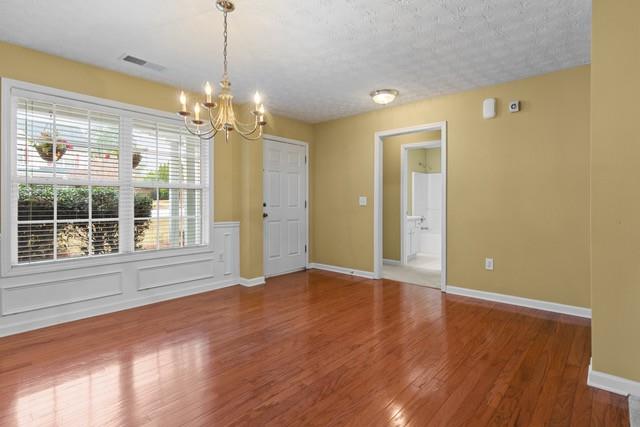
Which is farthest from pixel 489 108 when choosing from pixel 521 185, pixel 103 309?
pixel 103 309

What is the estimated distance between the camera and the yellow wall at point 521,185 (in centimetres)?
348

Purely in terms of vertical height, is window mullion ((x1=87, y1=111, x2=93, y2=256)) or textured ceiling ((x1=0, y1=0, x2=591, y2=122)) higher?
textured ceiling ((x1=0, y1=0, x2=591, y2=122))

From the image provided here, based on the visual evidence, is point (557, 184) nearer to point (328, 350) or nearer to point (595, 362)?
point (595, 362)

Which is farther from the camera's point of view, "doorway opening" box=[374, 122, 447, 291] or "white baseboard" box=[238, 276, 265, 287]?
"doorway opening" box=[374, 122, 447, 291]

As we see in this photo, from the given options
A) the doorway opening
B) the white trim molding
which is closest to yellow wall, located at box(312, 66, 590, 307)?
the doorway opening

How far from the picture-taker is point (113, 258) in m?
3.62

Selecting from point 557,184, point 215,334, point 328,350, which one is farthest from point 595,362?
point 215,334

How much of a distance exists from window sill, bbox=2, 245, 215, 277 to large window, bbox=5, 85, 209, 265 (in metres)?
0.06

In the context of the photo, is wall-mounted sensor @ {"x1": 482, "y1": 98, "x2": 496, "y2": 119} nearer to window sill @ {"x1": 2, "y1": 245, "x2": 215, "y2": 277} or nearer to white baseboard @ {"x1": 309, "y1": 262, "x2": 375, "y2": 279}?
white baseboard @ {"x1": 309, "y1": 262, "x2": 375, "y2": 279}

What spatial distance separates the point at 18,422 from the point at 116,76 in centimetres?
319

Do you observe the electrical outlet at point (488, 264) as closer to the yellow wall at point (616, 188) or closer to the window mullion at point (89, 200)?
the yellow wall at point (616, 188)

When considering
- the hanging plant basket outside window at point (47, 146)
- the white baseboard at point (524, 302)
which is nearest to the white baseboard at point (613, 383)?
the white baseboard at point (524, 302)

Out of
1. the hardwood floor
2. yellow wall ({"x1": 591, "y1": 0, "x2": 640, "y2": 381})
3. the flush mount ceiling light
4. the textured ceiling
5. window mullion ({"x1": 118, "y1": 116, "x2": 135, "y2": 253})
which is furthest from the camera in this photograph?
the flush mount ceiling light

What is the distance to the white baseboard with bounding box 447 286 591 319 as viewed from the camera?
137 inches
